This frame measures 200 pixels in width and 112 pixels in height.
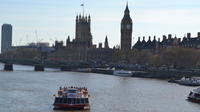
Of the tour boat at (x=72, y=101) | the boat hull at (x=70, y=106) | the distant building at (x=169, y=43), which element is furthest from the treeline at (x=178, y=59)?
the boat hull at (x=70, y=106)

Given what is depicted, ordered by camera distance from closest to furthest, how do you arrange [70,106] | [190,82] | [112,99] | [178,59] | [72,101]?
[70,106], [72,101], [112,99], [190,82], [178,59]

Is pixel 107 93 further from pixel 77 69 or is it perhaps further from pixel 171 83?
pixel 77 69

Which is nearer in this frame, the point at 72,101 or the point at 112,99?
the point at 72,101

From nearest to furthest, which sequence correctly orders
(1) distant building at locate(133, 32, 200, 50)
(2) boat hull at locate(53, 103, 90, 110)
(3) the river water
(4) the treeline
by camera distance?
(2) boat hull at locate(53, 103, 90, 110)
(3) the river water
(4) the treeline
(1) distant building at locate(133, 32, 200, 50)

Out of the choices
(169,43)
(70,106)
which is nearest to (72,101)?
(70,106)

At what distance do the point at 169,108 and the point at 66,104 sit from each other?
9968mm

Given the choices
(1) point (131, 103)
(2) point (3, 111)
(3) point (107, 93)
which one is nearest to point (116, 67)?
(3) point (107, 93)

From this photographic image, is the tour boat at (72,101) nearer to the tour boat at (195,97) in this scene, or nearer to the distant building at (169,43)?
the tour boat at (195,97)

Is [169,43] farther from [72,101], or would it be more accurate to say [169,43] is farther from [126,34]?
[72,101]

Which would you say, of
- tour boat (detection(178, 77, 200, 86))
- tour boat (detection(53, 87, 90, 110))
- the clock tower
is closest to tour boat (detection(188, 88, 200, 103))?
tour boat (detection(53, 87, 90, 110))

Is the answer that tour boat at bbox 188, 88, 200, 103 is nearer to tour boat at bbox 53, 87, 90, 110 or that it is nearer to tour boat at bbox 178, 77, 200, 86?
tour boat at bbox 53, 87, 90, 110

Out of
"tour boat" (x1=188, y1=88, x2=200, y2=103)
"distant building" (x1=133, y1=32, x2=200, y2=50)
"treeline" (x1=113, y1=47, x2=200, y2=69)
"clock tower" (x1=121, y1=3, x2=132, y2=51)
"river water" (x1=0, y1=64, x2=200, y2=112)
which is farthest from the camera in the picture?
"clock tower" (x1=121, y1=3, x2=132, y2=51)

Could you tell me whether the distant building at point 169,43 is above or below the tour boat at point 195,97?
above

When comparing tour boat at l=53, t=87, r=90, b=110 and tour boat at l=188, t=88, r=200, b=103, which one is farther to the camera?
tour boat at l=188, t=88, r=200, b=103
